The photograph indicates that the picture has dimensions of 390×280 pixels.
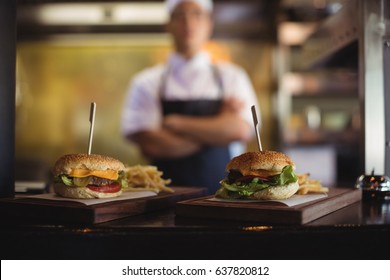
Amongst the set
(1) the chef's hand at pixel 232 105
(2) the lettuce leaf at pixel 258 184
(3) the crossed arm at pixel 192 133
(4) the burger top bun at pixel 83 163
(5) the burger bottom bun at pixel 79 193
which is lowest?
(5) the burger bottom bun at pixel 79 193

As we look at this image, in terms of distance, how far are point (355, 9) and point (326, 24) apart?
1.75 ft

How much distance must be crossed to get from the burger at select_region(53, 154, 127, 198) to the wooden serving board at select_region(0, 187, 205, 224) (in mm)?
69

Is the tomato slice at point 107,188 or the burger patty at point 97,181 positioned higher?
the burger patty at point 97,181

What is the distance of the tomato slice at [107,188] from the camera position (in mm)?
1550

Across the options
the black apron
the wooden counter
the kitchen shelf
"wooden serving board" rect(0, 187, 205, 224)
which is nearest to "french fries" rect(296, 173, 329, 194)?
the wooden counter

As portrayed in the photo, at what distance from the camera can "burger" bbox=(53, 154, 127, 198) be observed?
60.7 inches

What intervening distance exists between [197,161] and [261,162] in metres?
2.78

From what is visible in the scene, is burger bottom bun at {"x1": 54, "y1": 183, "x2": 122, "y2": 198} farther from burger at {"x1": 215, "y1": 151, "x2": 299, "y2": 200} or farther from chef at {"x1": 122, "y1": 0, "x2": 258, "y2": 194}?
chef at {"x1": 122, "y1": 0, "x2": 258, "y2": 194}

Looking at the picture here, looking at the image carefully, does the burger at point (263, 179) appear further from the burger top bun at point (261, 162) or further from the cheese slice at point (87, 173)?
the cheese slice at point (87, 173)

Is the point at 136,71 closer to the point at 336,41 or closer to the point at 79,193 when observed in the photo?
the point at 336,41

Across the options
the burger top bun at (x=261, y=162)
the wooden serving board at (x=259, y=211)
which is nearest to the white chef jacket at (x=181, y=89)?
the burger top bun at (x=261, y=162)

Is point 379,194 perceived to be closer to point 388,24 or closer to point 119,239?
point 388,24

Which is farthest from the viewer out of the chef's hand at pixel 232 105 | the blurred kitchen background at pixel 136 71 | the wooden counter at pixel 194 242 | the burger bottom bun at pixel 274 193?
the blurred kitchen background at pixel 136 71
